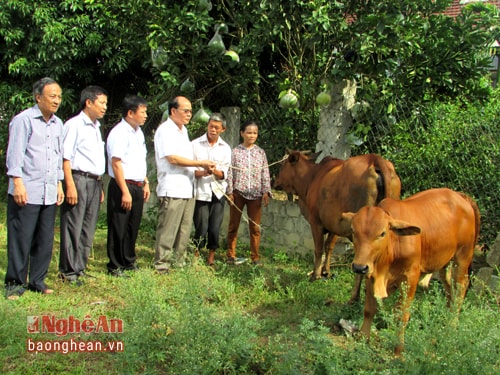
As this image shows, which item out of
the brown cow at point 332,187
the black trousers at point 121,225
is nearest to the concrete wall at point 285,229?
the brown cow at point 332,187

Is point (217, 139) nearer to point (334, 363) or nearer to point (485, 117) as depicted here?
point (485, 117)

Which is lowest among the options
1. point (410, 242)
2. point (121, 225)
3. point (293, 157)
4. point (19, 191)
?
point (121, 225)

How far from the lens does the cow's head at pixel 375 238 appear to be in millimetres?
3484

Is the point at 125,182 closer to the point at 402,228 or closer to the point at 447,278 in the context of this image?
the point at 402,228

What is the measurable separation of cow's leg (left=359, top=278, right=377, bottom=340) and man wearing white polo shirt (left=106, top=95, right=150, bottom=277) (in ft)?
8.86

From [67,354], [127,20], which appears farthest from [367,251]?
[127,20]

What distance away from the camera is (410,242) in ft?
12.3

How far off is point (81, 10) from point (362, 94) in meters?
5.11

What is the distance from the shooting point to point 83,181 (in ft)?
16.8

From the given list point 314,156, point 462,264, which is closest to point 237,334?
point 462,264

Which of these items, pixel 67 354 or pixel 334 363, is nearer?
pixel 334 363

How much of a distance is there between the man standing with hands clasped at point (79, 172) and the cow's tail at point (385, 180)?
9.30 ft

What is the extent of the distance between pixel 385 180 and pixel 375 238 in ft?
4.16

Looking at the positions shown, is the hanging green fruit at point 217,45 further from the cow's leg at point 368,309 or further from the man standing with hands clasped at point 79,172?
the cow's leg at point 368,309
